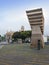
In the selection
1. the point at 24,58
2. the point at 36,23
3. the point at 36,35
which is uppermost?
the point at 36,23

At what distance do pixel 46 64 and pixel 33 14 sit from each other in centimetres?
1812

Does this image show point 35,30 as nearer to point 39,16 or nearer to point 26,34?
point 39,16

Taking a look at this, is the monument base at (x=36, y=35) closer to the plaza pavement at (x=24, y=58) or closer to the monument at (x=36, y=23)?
the monument at (x=36, y=23)

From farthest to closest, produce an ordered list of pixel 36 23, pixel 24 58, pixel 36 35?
1. pixel 36 35
2. pixel 36 23
3. pixel 24 58

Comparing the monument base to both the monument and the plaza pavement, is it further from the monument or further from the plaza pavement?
the plaza pavement

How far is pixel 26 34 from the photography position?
69.7 m

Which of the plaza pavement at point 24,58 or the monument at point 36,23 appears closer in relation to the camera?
the plaza pavement at point 24,58

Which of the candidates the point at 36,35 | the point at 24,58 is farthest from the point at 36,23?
the point at 24,58

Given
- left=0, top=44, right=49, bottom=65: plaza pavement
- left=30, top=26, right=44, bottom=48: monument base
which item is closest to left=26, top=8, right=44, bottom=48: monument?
left=30, top=26, right=44, bottom=48: monument base

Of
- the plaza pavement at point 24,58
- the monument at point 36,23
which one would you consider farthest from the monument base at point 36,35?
the plaza pavement at point 24,58

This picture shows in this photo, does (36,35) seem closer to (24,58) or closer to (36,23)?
(36,23)

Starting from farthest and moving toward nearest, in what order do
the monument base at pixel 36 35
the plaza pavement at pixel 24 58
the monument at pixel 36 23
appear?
1. the monument base at pixel 36 35
2. the monument at pixel 36 23
3. the plaza pavement at pixel 24 58

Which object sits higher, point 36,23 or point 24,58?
point 36,23

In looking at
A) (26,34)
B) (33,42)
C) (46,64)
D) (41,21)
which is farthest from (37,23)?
(26,34)
